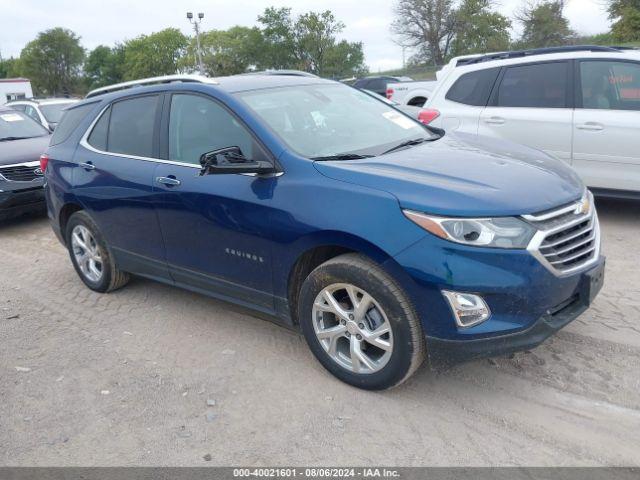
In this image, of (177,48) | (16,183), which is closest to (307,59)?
(177,48)

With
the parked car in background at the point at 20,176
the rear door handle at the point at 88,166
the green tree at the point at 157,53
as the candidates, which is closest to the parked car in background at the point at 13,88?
the parked car in background at the point at 20,176

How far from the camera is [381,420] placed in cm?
312

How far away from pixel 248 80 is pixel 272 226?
1421 millimetres

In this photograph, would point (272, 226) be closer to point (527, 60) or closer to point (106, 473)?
point (106, 473)

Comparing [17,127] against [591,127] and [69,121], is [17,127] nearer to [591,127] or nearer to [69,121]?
[69,121]

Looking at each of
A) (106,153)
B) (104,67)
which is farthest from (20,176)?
(104,67)

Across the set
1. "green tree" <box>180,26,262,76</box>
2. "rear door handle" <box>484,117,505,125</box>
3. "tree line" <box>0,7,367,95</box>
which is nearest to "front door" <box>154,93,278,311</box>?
"rear door handle" <box>484,117,505,125</box>

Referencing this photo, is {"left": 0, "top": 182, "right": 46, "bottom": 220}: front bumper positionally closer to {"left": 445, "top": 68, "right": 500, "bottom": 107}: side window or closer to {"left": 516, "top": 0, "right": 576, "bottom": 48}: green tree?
{"left": 445, "top": 68, "right": 500, "bottom": 107}: side window

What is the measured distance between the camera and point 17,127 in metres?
9.39

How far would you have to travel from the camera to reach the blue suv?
290 centimetres

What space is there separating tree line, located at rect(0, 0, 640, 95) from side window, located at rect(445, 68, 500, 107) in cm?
3100

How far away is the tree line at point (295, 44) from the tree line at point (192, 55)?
12 centimetres

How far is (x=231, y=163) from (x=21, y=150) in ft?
20.6

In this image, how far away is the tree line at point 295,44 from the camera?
42.2 meters
